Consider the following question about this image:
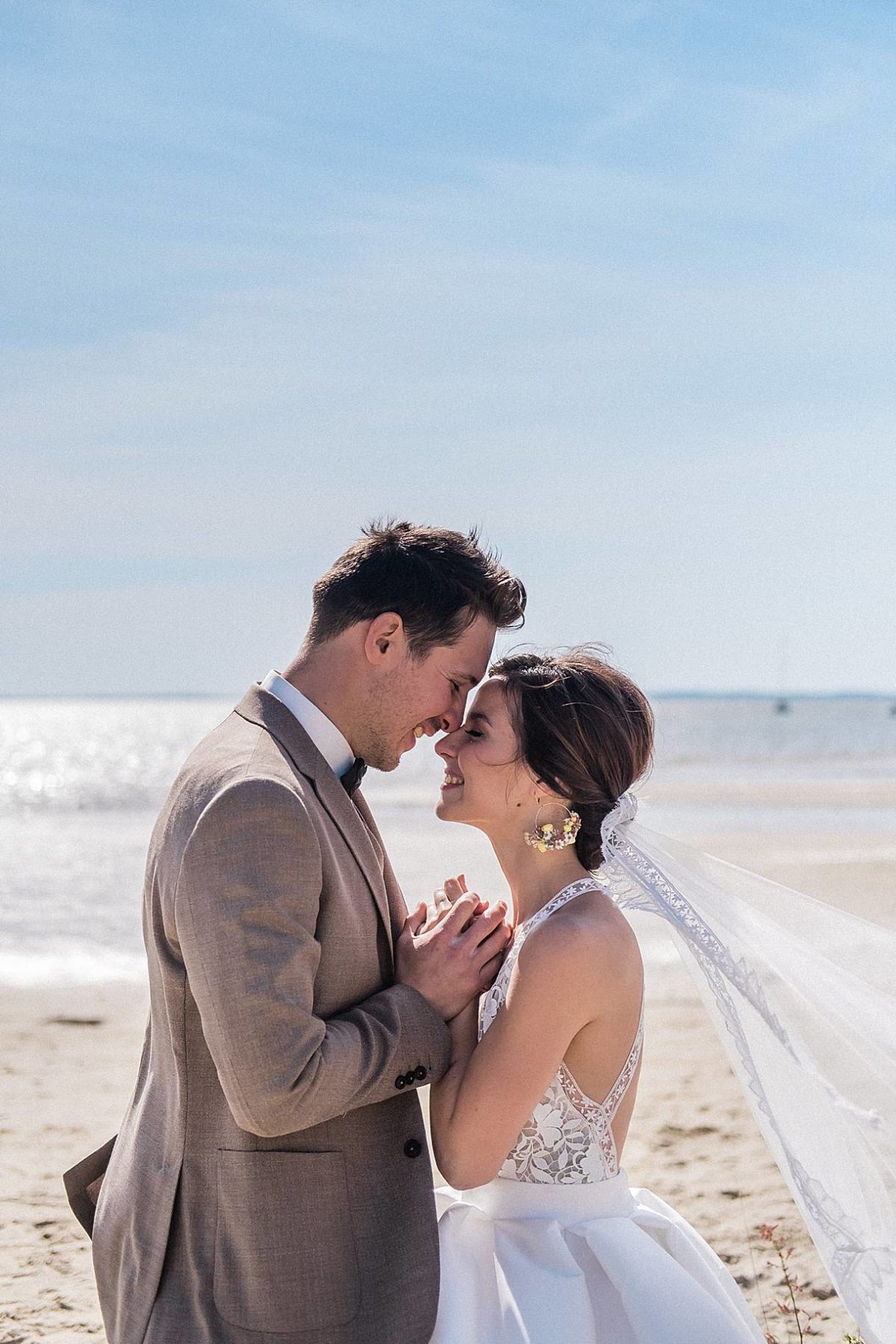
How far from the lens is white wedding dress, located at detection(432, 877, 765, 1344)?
2.97 m

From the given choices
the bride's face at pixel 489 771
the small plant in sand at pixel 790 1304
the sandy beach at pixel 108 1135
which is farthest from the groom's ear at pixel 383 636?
the sandy beach at pixel 108 1135

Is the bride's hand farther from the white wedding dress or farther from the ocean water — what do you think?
the ocean water

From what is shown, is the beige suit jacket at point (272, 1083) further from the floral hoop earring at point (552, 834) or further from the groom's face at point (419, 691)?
the floral hoop earring at point (552, 834)

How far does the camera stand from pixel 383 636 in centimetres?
320

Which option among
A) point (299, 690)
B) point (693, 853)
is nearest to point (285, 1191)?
point (299, 690)

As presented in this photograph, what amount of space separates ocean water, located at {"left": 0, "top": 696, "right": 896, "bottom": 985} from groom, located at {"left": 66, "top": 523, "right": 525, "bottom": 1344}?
4.53ft

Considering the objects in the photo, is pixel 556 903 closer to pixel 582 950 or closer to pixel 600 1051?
pixel 582 950

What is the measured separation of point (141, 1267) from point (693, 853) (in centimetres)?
177

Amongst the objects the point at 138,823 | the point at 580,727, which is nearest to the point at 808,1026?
the point at 580,727

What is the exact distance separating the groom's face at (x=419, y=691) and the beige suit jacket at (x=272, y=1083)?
0.24 meters

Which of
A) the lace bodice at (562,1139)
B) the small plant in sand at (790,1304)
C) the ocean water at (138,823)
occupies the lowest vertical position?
the ocean water at (138,823)

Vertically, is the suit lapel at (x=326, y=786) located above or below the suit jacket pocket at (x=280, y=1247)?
above

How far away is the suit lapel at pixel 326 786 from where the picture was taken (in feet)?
9.62

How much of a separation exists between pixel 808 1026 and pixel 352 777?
1.36 meters
